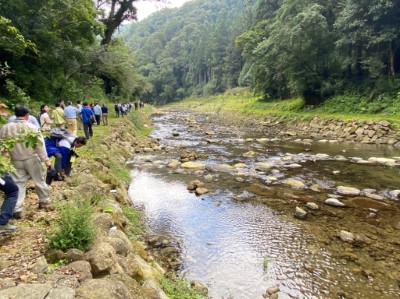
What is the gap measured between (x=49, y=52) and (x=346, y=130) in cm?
2307

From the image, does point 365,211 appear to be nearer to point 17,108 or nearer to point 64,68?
point 17,108

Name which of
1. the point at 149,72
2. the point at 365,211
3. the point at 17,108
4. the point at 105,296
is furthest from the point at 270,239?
the point at 149,72

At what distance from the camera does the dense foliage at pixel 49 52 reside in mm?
15305

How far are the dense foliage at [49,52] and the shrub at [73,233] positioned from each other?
10.1 metres

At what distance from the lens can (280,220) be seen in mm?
9250

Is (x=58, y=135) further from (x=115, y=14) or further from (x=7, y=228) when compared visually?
(x=115, y=14)

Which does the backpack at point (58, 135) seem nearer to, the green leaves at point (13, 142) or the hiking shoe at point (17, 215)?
the hiking shoe at point (17, 215)

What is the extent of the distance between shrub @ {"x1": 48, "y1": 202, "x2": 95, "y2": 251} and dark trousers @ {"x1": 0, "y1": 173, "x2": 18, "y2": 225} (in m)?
1.03

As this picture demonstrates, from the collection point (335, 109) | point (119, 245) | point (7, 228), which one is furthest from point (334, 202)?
point (335, 109)

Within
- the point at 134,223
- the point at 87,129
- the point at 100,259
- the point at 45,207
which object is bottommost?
the point at 134,223

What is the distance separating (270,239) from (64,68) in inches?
775

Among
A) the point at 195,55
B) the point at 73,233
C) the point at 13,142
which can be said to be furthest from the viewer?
the point at 195,55

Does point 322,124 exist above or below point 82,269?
below

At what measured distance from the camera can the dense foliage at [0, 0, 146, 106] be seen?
1530 cm
